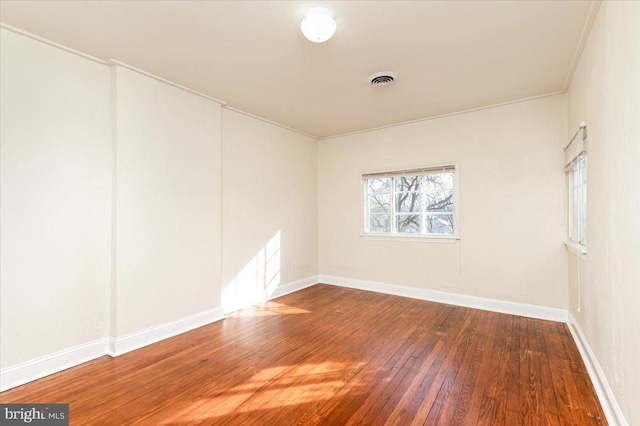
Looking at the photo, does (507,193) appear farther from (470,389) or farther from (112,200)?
(112,200)

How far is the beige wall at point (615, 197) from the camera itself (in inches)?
57.7

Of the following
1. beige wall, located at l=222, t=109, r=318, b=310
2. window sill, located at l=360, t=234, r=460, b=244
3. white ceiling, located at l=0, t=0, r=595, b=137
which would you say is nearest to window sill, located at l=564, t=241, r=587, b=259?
window sill, located at l=360, t=234, r=460, b=244

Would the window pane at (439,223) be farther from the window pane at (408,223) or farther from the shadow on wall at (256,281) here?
the shadow on wall at (256,281)

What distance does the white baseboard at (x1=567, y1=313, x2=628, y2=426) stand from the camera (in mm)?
1694

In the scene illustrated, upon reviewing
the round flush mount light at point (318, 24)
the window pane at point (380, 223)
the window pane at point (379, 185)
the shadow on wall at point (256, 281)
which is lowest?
the shadow on wall at point (256, 281)

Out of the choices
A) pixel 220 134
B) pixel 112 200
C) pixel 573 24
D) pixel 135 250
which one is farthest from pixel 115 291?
pixel 573 24

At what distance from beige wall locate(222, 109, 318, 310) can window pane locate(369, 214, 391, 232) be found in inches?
42.1

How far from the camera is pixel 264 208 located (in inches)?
171

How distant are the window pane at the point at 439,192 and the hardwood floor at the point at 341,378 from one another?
159 centimetres

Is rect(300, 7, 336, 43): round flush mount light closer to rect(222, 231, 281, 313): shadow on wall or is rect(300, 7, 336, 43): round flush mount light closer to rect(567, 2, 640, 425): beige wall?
rect(567, 2, 640, 425): beige wall

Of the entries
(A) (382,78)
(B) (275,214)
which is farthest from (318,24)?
(B) (275,214)

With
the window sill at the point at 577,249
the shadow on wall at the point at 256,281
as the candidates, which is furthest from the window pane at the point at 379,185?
the window sill at the point at 577,249

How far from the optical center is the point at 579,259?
2.76 metres

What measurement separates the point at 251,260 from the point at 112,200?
1863mm
